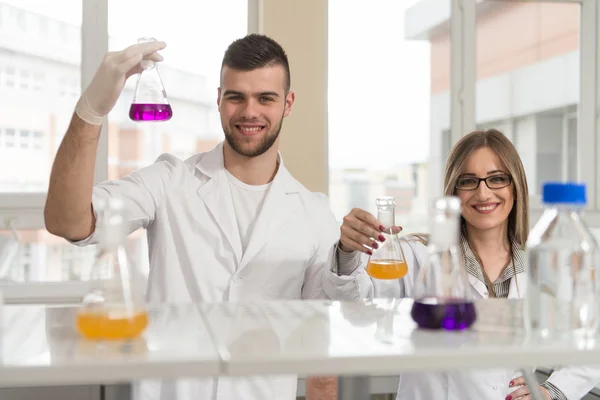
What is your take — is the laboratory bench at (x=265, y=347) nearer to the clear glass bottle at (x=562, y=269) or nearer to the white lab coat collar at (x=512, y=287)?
the clear glass bottle at (x=562, y=269)

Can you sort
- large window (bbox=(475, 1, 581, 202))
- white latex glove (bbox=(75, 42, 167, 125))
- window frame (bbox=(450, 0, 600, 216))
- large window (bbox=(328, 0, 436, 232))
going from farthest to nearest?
1. large window (bbox=(475, 1, 581, 202))
2. window frame (bbox=(450, 0, 600, 216))
3. large window (bbox=(328, 0, 436, 232))
4. white latex glove (bbox=(75, 42, 167, 125))

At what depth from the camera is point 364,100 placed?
378 cm

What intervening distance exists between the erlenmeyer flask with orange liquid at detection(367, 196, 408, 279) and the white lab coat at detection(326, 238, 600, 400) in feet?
0.84

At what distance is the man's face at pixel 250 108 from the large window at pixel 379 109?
67.0 inches

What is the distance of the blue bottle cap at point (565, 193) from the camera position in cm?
109

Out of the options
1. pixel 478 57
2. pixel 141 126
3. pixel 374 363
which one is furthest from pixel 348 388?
pixel 478 57

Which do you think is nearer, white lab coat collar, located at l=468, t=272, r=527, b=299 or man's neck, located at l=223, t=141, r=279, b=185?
white lab coat collar, located at l=468, t=272, r=527, b=299

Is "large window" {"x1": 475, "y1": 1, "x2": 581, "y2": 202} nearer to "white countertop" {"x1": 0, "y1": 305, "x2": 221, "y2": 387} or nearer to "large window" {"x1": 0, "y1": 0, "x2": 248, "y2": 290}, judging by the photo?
"large window" {"x1": 0, "y1": 0, "x2": 248, "y2": 290}

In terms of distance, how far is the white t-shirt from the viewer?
2039 millimetres

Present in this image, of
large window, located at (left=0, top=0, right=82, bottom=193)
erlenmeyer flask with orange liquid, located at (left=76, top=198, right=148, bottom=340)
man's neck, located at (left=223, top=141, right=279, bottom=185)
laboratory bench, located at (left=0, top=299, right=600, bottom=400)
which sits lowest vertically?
laboratory bench, located at (left=0, top=299, right=600, bottom=400)

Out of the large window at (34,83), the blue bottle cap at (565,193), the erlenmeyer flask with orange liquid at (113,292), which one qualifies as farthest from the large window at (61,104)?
the blue bottle cap at (565,193)

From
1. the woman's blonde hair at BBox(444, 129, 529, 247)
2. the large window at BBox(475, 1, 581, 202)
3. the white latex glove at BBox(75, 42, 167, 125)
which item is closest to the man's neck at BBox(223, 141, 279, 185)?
the woman's blonde hair at BBox(444, 129, 529, 247)

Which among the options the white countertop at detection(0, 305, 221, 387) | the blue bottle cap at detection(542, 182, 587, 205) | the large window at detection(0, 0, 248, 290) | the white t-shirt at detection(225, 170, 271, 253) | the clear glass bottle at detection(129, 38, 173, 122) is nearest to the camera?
the white countertop at detection(0, 305, 221, 387)

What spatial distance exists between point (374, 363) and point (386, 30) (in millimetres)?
3114
